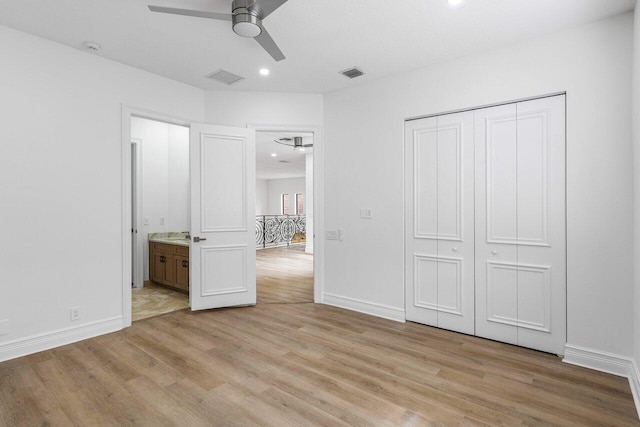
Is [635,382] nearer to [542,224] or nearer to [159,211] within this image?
[542,224]

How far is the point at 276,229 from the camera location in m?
11.4

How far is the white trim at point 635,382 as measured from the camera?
2202 millimetres

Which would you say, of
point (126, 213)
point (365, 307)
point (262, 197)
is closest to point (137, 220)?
point (126, 213)

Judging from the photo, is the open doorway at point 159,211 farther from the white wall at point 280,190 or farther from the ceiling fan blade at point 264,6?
the white wall at point 280,190

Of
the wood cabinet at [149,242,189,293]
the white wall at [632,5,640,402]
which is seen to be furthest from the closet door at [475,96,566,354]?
the wood cabinet at [149,242,189,293]

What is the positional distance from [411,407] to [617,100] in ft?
9.04

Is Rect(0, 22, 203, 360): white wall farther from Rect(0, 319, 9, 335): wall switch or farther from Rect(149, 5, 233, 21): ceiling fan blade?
Rect(149, 5, 233, 21): ceiling fan blade

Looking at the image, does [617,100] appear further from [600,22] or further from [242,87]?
[242,87]

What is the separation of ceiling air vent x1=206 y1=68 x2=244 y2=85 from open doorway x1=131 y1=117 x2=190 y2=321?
1.36 metres

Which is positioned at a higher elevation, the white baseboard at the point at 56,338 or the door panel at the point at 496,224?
the door panel at the point at 496,224

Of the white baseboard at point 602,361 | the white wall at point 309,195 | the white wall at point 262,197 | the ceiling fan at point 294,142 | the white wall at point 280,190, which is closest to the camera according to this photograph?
the white baseboard at point 602,361

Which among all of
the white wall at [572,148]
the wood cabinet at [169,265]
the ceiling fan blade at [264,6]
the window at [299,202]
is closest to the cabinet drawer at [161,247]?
the wood cabinet at [169,265]

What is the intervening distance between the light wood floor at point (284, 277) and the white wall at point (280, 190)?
7.80 meters

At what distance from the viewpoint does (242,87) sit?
168 inches
